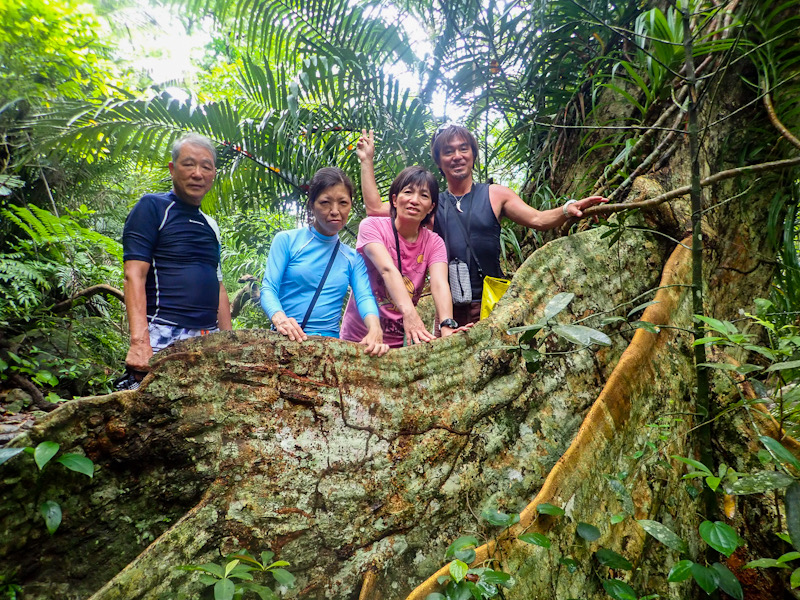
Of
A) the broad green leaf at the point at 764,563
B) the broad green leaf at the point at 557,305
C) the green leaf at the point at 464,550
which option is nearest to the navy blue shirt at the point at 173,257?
the green leaf at the point at 464,550

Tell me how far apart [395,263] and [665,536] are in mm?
1763

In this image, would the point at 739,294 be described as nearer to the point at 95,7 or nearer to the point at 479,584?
the point at 479,584

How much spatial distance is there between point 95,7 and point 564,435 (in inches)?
367

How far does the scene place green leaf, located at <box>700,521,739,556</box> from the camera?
118 cm

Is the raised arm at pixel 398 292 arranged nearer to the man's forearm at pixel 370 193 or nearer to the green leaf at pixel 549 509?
the man's forearm at pixel 370 193

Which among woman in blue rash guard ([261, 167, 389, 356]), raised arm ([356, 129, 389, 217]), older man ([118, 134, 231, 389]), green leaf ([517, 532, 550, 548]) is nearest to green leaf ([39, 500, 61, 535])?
older man ([118, 134, 231, 389])

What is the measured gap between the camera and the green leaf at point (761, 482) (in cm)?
117

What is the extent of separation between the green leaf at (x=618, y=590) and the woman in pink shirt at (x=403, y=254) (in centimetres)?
133

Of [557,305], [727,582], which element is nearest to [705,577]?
[727,582]

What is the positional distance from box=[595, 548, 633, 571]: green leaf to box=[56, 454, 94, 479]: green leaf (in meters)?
1.51

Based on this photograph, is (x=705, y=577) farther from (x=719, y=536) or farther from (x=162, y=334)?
(x=162, y=334)

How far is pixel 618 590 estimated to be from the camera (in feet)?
4.38

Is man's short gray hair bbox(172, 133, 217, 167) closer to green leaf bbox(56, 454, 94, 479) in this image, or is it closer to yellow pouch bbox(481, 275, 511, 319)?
green leaf bbox(56, 454, 94, 479)

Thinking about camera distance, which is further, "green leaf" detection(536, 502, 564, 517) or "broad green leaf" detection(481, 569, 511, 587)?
"green leaf" detection(536, 502, 564, 517)
